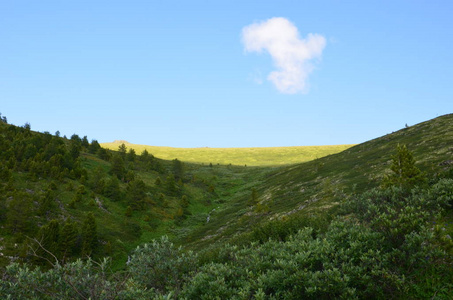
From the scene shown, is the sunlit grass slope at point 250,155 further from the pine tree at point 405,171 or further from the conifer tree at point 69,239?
the pine tree at point 405,171

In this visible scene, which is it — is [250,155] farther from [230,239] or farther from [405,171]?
[405,171]

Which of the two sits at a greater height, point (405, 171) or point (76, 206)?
point (405, 171)

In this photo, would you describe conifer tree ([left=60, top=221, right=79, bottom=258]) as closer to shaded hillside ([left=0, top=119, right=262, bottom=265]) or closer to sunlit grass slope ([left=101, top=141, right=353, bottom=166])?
shaded hillside ([left=0, top=119, right=262, bottom=265])

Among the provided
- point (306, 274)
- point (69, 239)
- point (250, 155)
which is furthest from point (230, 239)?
point (250, 155)

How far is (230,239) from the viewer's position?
2058 cm

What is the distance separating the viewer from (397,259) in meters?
7.98

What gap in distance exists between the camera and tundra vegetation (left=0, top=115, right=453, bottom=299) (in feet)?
23.8

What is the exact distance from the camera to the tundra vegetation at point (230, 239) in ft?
23.8

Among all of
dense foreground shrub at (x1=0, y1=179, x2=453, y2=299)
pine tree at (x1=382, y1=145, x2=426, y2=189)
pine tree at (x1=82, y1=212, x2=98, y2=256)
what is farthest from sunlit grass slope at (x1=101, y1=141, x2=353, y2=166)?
dense foreground shrub at (x1=0, y1=179, x2=453, y2=299)

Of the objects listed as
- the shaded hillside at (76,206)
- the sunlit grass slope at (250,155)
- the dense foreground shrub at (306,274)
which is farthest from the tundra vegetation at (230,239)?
the sunlit grass slope at (250,155)

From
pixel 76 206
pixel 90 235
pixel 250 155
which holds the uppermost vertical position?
pixel 250 155

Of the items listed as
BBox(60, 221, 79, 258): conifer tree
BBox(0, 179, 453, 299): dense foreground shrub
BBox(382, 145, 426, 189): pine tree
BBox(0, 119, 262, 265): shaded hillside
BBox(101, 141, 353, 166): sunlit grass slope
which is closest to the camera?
BBox(0, 179, 453, 299): dense foreground shrub

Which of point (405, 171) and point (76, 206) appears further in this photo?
point (76, 206)

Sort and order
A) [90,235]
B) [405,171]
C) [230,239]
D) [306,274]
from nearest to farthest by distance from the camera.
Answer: [306,274] → [405,171] → [230,239] → [90,235]
